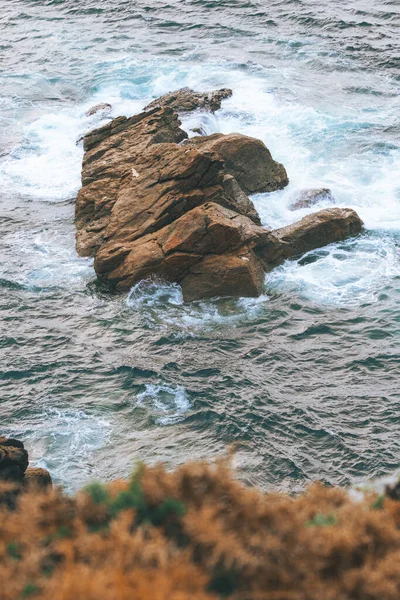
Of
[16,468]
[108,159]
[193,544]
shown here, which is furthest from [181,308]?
[193,544]

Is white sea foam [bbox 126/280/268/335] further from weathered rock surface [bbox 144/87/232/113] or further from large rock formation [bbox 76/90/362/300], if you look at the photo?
weathered rock surface [bbox 144/87/232/113]

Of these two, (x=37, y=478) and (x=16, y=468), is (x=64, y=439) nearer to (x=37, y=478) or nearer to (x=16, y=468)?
(x=37, y=478)

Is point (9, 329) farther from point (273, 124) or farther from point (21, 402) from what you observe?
point (273, 124)

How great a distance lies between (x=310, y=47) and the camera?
41156 millimetres

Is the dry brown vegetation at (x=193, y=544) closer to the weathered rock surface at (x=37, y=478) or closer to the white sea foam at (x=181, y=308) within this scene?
the weathered rock surface at (x=37, y=478)

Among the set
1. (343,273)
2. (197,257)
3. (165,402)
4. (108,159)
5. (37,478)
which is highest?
(108,159)

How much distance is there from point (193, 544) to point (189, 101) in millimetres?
28131

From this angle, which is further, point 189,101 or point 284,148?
point 189,101

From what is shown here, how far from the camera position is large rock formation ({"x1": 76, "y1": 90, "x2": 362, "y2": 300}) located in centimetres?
2138

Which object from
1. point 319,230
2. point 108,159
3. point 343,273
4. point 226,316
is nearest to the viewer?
point 226,316

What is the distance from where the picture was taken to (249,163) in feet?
87.4

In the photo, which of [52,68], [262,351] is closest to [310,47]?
[52,68]

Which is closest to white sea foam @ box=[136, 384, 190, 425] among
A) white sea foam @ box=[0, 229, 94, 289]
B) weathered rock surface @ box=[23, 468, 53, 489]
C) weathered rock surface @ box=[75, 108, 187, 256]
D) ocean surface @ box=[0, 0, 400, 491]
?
ocean surface @ box=[0, 0, 400, 491]

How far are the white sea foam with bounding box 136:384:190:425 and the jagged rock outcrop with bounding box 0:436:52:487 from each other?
3982 mm
